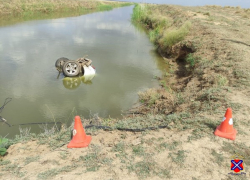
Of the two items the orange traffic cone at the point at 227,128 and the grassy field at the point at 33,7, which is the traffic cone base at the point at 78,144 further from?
the grassy field at the point at 33,7

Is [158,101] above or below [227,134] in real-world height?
below

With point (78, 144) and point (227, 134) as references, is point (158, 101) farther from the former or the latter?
point (78, 144)

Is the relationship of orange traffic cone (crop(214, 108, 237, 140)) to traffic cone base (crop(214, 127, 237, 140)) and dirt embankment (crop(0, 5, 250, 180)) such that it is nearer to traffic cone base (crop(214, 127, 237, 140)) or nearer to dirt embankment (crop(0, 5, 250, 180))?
traffic cone base (crop(214, 127, 237, 140))

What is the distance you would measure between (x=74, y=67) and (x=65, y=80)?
2.19 feet

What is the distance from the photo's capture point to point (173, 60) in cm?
1211

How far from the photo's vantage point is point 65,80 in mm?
8875

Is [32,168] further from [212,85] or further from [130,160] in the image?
[212,85]

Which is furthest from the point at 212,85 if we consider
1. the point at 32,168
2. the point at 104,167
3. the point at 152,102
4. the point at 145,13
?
the point at 145,13

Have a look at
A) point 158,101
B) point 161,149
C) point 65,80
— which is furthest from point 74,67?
point 161,149

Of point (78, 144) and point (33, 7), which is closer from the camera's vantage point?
point (78, 144)

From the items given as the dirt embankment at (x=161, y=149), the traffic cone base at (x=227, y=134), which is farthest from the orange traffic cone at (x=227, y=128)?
the dirt embankment at (x=161, y=149)

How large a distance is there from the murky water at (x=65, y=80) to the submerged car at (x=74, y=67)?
0.31 m

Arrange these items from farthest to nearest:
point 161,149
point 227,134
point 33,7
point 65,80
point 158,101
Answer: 1. point 33,7
2. point 65,80
3. point 158,101
4. point 227,134
5. point 161,149

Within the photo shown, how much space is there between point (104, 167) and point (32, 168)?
1132 mm
